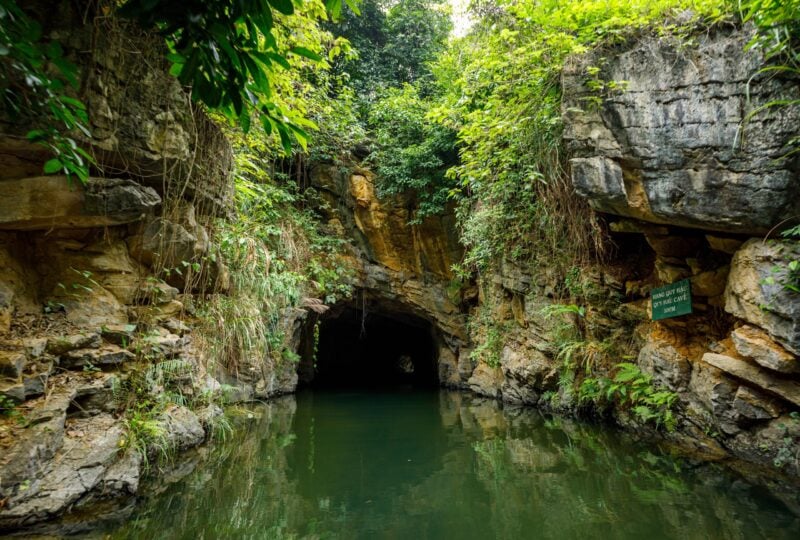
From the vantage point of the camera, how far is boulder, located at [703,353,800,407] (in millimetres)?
3619

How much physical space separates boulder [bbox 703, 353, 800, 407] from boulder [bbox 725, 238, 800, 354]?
14.6 inches

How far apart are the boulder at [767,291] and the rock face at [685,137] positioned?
227 mm

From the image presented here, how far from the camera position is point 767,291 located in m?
3.73

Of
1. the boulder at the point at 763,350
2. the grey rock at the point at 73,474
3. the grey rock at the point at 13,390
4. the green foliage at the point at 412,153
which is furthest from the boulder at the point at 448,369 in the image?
the grey rock at the point at 13,390

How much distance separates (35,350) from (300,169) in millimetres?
8415

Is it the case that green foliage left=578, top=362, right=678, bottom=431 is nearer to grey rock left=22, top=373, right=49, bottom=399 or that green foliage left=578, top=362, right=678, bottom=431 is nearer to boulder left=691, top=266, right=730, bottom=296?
boulder left=691, top=266, right=730, bottom=296

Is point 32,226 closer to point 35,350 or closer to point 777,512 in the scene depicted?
point 35,350

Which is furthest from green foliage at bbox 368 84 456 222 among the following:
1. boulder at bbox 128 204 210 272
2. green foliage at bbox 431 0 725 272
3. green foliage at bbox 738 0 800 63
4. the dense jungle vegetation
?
boulder at bbox 128 204 210 272

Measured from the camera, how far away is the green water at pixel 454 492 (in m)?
2.85

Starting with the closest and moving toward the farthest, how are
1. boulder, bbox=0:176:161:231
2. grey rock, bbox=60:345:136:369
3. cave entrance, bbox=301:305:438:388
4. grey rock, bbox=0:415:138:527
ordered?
grey rock, bbox=0:415:138:527, boulder, bbox=0:176:161:231, grey rock, bbox=60:345:136:369, cave entrance, bbox=301:305:438:388

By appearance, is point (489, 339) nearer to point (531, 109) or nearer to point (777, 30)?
point (531, 109)

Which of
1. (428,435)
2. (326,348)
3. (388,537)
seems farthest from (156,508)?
(326,348)

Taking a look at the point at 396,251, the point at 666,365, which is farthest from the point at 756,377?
the point at 396,251

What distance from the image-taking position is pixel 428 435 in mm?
5848
